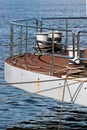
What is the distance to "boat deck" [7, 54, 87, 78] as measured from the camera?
13930mm

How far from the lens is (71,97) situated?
43.8 feet

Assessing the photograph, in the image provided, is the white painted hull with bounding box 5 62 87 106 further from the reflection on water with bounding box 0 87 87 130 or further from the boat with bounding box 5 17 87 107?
the reflection on water with bounding box 0 87 87 130

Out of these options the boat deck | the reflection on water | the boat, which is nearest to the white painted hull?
the boat

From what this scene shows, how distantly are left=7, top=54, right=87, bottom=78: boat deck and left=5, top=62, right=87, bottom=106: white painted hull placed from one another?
0.21 metres

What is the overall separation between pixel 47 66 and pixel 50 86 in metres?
1.54

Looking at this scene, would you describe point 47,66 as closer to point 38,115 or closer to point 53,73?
point 53,73

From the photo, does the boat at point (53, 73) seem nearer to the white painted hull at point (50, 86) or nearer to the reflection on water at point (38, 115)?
the white painted hull at point (50, 86)

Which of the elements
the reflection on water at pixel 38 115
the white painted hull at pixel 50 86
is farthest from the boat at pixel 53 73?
the reflection on water at pixel 38 115

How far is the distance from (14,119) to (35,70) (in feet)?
10.7

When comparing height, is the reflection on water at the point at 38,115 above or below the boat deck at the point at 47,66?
below

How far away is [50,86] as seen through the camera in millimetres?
13758

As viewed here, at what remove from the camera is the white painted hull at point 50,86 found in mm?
13203

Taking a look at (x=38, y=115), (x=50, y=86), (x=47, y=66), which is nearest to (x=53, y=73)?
(x=50, y=86)

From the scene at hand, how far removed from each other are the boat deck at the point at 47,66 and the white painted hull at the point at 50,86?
21 centimetres
